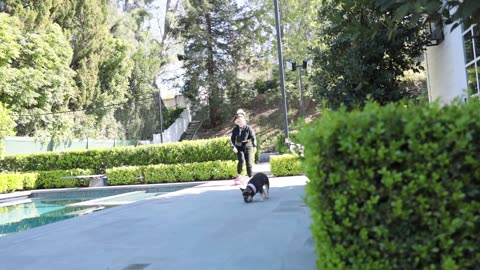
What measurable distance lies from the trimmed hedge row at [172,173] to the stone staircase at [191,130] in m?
14.4

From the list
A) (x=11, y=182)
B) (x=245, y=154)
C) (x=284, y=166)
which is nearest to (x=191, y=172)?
(x=284, y=166)

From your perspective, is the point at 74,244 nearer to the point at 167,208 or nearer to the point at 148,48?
the point at 167,208

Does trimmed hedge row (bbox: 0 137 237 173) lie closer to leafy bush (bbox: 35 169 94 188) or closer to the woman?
leafy bush (bbox: 35 169 94 188)

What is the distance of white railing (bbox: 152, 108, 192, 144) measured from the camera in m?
28.0

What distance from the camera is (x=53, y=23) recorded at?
24.0m

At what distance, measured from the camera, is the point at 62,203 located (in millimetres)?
12312

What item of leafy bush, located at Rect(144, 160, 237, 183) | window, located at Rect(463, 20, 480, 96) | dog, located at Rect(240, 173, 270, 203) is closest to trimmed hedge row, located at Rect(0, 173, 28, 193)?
leafy bush, located at Rect(144, 160, 237, 183)

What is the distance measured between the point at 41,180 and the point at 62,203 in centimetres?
489

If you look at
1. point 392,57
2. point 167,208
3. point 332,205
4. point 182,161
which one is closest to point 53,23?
point 182,161

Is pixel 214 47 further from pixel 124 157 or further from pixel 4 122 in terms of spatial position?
pixel 4 122

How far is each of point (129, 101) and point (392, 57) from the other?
2370 centimetres

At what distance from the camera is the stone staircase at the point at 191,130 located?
96.8 ft

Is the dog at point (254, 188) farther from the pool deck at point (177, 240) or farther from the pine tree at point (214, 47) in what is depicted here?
the pine tree at point (214, 47)

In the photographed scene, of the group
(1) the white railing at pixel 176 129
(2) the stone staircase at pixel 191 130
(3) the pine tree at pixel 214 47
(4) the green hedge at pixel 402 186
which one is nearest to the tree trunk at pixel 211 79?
(3) the pine tree at pixel 214 47
